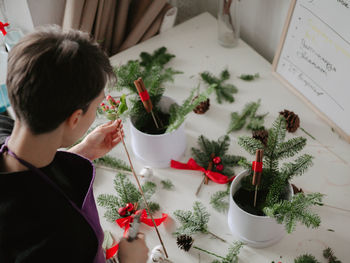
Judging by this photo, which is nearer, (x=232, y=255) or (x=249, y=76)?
(x=232, y=255)

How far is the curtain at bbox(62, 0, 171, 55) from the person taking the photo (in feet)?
3.99

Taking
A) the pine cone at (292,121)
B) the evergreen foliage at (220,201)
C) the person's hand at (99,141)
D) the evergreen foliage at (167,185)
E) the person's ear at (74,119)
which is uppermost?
the person's ear at (74,119)

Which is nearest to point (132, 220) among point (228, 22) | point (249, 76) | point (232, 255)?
point (232, 255)

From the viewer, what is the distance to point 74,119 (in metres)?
0.61

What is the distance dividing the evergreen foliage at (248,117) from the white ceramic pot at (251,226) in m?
0.27

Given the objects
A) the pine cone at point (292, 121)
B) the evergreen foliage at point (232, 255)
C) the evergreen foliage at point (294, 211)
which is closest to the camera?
the evergreen foliage at point (294, 211)

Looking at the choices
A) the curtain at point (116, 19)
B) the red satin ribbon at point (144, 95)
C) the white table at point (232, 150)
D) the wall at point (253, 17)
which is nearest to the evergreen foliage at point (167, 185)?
the white table at point (232, 150)

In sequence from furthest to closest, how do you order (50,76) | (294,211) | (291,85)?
(291,85)
(294,211)
(50,76)

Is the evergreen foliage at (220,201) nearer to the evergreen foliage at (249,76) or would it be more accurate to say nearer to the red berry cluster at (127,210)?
the red berry cluster at (127,210)

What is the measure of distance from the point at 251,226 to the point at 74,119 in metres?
0.45

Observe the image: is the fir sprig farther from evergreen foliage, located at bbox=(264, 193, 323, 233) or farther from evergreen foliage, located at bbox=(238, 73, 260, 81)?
evergreen foliage, located at bbox=(238, 73, 260, 81)

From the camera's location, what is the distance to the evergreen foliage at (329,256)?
83 cm

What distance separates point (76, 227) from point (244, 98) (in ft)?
2.28

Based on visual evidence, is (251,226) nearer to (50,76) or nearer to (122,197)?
(122,197)
